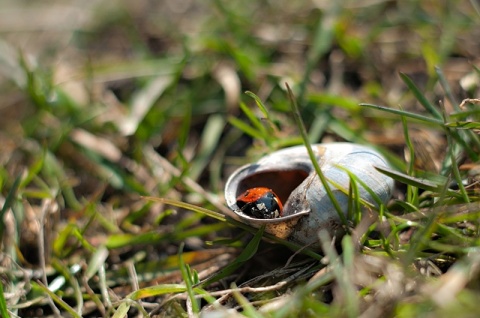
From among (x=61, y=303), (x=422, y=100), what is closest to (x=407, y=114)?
(x=422, y=100)

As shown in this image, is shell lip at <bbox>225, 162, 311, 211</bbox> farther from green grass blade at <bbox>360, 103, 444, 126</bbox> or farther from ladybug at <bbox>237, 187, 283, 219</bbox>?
green grass blade at <bbox>360, 103, 444, 126</bbox>

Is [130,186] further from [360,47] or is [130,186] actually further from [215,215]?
[360,47]

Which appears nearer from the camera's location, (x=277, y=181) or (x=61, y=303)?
(x=61, y=303)

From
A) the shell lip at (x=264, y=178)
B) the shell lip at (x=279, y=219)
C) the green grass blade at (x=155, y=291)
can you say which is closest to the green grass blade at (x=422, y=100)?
the shell lip at (x=264, y=178)

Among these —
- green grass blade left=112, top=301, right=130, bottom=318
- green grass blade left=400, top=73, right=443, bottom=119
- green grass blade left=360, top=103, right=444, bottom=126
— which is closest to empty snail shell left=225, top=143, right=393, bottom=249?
green grass blade left=360, top=103, right=444, bottom=126

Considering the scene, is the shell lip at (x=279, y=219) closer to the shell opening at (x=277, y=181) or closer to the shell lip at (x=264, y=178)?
the shell lip at (x=264, y=178)

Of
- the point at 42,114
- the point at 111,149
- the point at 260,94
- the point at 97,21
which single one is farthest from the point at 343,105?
the point at 97,21

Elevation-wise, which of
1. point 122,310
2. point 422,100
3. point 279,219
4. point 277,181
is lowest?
point 122,310

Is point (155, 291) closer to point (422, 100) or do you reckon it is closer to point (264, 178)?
Result: point (264, 178)
